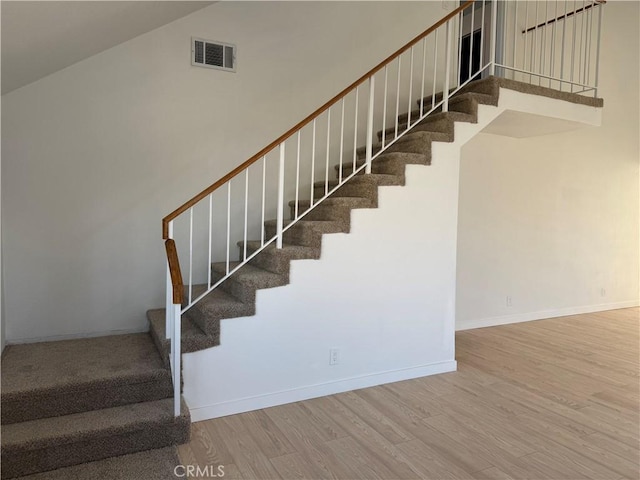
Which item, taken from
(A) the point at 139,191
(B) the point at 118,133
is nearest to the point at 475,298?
(A) the point at 139,191

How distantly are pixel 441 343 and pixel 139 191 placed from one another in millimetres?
2933

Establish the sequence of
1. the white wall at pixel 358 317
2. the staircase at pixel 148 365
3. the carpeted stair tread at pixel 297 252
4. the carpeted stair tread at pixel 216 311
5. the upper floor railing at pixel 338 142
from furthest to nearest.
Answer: the upper floor railing at pixel 338 142 < the carpeted stair tread at pixel 297 252 < the white wall at pixel 358 317 < the carpeted stair tread at pixel 216 311 < the staircase at pixel 148 365

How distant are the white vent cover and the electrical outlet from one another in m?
2.67

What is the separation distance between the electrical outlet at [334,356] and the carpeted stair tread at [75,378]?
1156 millimetres

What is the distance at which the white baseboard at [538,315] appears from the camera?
517cm

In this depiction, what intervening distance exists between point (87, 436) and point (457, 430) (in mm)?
2186

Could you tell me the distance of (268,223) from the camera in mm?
3906

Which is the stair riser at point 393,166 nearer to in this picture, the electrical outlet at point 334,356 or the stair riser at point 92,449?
the electrical outlet at point 334,356

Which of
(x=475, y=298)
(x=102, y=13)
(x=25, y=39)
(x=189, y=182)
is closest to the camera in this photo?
(x=25, y=39)

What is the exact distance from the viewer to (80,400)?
2.55 meters

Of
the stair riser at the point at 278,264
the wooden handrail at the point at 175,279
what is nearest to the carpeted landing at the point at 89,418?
the wooden handrail at the point at 175,279

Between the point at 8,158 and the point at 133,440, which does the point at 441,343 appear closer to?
the point at 133,440

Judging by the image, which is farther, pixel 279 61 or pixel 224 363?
pixel 279 61

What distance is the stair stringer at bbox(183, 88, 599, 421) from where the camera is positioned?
288 centimetres
